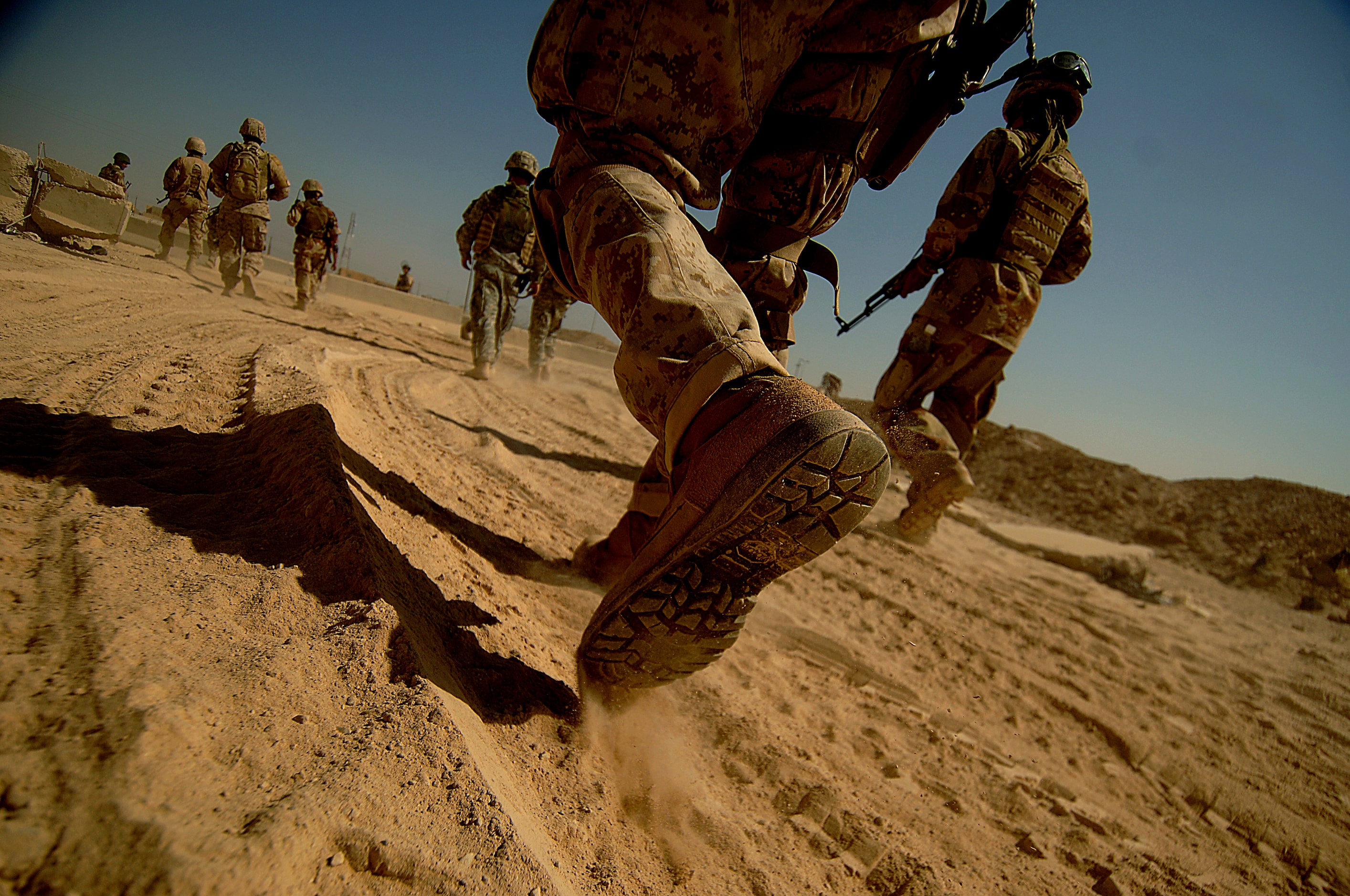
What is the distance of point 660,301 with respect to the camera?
913mm

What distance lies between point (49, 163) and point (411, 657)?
1206cm

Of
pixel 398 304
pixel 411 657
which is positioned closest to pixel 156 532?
pixel 411 657

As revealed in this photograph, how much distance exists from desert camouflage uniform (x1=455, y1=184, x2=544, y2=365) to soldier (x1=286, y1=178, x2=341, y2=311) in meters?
3.82

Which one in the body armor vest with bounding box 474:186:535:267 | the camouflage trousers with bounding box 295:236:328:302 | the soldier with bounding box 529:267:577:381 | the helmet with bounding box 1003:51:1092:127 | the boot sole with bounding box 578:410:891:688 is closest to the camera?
→ the boot sole with bounding box 578:410:891:688

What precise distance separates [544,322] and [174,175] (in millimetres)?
7183

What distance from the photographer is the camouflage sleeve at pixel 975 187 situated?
10.4ft

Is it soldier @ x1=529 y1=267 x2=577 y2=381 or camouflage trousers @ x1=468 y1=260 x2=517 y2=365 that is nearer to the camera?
camouflage trousers @ x1=468 y1=260 x2=517 y2=365

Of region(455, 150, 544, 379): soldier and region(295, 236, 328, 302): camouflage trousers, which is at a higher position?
region(455, 150, 544, 379): soldier

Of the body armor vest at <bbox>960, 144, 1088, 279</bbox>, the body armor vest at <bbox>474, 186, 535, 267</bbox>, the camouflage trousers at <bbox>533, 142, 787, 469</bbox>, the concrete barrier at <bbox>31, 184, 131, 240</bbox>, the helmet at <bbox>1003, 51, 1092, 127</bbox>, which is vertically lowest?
the concrete barrier at <bbox>31, 184, 131, 240</bbox>

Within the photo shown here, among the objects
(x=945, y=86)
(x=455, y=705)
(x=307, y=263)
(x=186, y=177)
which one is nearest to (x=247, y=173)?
(x=307, y=263)

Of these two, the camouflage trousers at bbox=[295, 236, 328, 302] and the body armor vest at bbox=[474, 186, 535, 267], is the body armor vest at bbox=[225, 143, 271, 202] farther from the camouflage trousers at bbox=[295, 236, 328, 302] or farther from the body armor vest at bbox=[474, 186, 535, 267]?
the body armor vest at bbox=[474, 186, 535, 267]

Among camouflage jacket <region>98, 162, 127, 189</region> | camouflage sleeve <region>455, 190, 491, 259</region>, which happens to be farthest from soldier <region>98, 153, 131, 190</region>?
camouflage sleeve <region>455, 190, 491, 259</region>

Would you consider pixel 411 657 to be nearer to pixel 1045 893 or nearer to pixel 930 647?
pixel 1045 893

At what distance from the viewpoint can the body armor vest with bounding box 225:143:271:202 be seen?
8.15 meters
